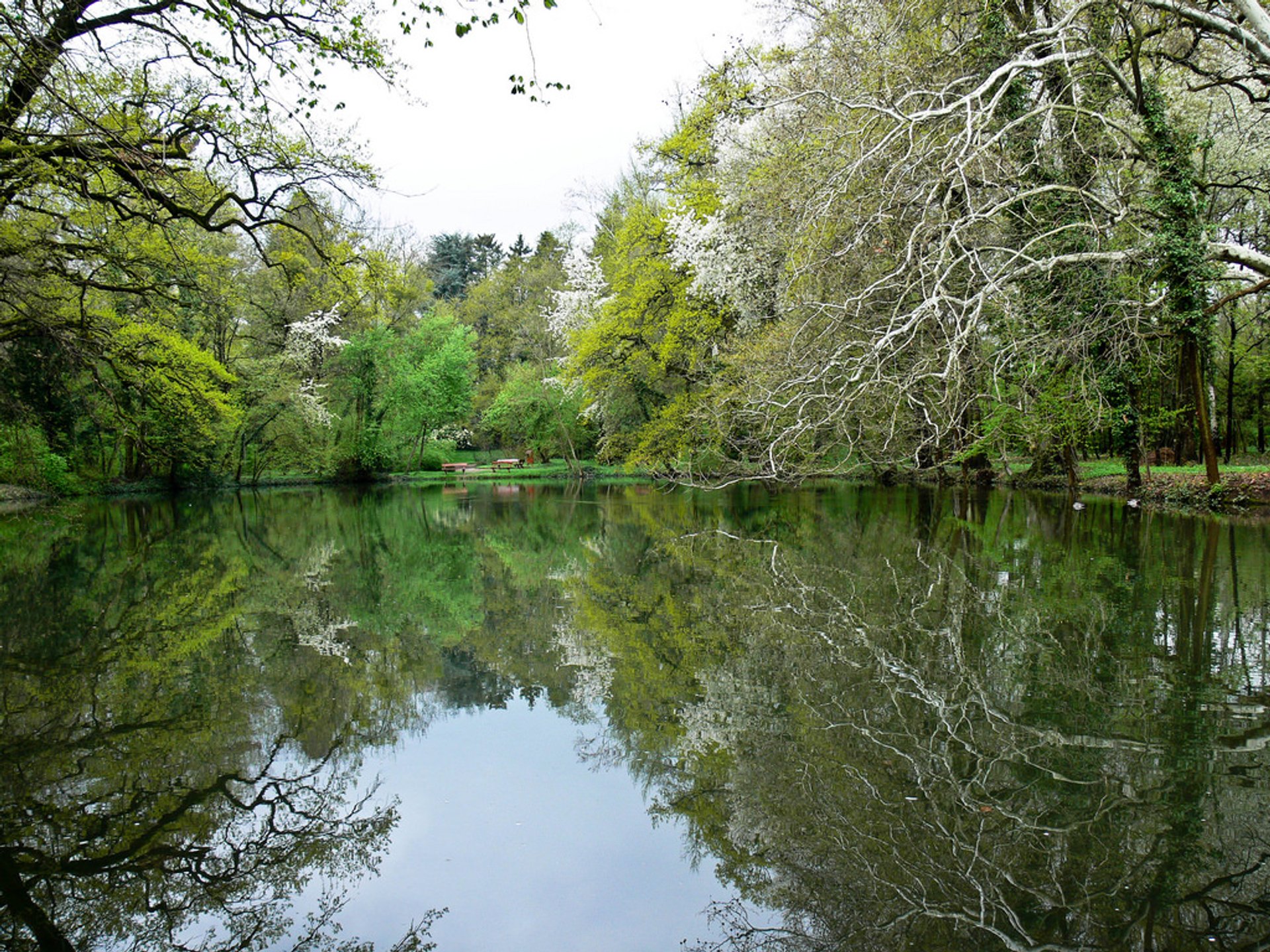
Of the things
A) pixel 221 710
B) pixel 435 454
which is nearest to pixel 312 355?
pixel 435 454

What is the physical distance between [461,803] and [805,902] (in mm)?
1658

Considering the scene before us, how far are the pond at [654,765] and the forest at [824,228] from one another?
3783mm

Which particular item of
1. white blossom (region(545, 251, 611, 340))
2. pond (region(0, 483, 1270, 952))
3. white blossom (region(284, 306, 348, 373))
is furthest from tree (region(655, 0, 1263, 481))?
white blossom (region(284, 306, 348, 373))

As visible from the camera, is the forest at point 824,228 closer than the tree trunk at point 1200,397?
Yes

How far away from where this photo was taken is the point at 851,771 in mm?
3562

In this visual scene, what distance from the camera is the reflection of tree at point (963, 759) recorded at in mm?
2594

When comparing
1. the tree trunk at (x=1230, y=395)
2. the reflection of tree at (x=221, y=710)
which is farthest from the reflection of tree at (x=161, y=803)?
the tree trunk at (x=1230, y=395)

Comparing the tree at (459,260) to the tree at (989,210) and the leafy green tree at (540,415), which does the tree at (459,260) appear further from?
the tree at (989,210)

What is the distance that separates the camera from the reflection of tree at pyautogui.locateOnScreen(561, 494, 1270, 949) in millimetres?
2594

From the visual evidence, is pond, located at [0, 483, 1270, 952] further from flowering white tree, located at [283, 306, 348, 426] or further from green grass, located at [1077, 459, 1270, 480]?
flowering white tree, located at [283, 306, 348, 426]

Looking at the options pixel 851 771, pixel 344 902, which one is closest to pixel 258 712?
pixel 344 902

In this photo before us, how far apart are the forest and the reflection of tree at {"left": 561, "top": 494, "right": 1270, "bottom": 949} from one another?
12.3ft

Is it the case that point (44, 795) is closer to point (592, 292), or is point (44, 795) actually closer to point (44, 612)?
point (44, 612)

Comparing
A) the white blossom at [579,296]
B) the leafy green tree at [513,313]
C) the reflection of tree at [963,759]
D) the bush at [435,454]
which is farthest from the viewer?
the leafy green tree at [513,313]
